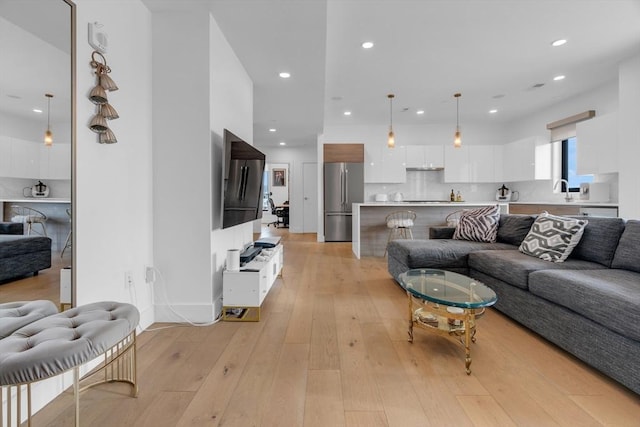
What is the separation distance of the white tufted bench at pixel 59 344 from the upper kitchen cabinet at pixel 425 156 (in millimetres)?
6340

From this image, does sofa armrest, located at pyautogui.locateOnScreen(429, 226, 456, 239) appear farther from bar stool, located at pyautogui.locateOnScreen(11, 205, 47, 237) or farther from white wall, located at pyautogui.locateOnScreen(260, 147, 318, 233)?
white wall, located at pyautogui.locateOnScreen(260, 147, 318, 233)

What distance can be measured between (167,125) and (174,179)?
43 centimetres

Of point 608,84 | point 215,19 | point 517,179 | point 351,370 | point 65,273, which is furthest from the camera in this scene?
point 517,179

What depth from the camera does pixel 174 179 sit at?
2441 mm

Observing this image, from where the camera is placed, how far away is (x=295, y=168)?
880cm

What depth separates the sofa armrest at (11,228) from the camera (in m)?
1.42

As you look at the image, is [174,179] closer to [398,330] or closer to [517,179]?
[398,330]

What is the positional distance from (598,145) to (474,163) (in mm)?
2507

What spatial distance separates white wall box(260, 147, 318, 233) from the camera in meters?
8.79

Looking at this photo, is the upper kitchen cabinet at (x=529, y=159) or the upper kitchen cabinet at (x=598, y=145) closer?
the upper kitchen cabinet at (x=598, y=145)

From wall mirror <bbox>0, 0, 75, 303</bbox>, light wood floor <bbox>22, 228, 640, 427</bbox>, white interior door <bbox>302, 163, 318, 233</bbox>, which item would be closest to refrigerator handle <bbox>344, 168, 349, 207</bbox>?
white interior door <bbox>302, 163, 318, 233</bbox>

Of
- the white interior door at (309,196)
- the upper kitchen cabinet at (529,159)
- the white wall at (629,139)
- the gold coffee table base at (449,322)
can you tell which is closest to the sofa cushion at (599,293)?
the gold coffee table base at (449,322)

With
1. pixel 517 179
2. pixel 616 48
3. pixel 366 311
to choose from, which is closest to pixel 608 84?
pixel 616 48

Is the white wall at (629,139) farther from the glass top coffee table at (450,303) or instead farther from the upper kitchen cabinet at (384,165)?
the upper kitchen cabinet at (384,165)
